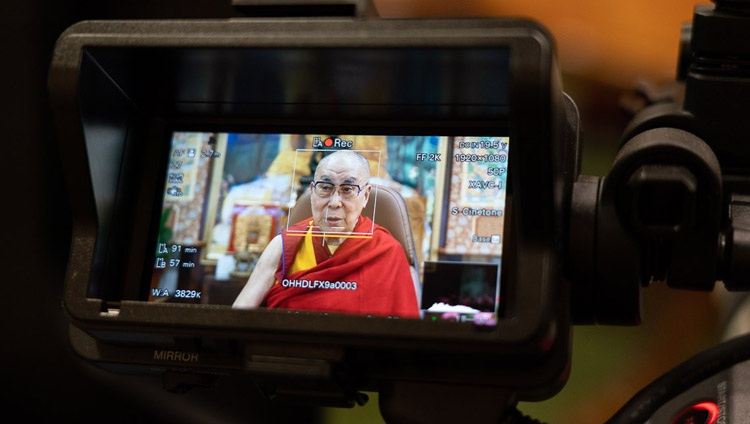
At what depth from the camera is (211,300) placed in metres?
0.97

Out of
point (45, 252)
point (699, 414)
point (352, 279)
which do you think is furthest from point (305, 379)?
point (45, 252)

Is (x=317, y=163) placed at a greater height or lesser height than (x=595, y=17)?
lesser

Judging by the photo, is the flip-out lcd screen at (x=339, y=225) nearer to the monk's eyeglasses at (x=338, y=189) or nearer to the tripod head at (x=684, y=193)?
the monk's eyeglasses at (x=338, y=189)

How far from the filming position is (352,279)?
926mm

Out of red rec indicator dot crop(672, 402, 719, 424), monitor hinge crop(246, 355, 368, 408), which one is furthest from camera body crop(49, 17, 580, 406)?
red rec indicator dot crop(672, 402, 719, 424)

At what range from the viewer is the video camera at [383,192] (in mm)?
764

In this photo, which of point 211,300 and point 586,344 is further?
point 586,344

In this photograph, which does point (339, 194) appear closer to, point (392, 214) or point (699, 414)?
point (392, 214)

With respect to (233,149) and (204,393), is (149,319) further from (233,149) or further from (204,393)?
(204,393)

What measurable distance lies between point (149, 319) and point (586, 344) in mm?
1555

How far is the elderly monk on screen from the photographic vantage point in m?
0.92

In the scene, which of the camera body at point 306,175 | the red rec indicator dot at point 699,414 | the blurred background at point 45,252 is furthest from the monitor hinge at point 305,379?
the blurred background at point 45,252

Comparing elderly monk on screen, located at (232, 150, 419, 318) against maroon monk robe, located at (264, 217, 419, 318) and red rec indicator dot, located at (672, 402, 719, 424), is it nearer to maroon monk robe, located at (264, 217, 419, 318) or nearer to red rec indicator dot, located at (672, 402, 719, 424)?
maroon monk robe, located at (264, 217, 419, 318)

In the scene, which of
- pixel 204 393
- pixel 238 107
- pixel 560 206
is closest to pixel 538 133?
pixel 560 206
